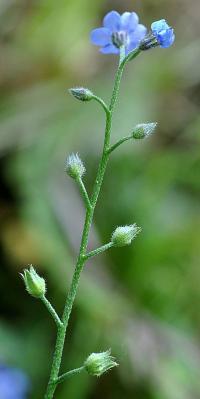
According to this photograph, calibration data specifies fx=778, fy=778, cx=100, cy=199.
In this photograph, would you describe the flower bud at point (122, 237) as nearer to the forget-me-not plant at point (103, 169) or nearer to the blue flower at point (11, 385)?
the forget-me-not plant at point (103, 169)

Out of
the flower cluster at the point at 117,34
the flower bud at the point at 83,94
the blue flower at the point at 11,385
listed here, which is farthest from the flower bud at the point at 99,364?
the blue flower at the point at 11,385

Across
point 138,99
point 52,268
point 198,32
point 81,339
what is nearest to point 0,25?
point 138,99

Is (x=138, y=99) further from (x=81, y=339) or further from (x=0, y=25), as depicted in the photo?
(x=81, y=339)

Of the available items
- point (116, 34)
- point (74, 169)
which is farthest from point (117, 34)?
point (74, 169)

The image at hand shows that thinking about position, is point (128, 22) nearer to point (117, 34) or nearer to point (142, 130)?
point (117, 34)

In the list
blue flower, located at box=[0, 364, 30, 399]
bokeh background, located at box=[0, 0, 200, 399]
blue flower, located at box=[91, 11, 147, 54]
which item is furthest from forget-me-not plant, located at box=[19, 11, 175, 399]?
bokeh background, located at box=[0, 0, 200, 399]

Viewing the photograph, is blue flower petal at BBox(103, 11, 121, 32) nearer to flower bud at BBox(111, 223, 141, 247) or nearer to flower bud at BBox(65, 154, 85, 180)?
flower bud at BBox(65, 154, 85, 180)
